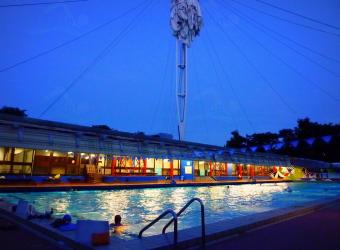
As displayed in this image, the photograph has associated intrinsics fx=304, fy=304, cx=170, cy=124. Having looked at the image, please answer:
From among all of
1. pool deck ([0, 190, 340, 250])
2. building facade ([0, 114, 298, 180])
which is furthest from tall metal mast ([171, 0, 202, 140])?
pool deck ([0, 190, 340, 250])

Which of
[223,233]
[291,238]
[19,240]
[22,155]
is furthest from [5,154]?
[291,238]

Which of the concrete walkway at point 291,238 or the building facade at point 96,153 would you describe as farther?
the building facade at point 96,153

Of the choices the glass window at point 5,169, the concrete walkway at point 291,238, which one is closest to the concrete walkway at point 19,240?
the concrete walkway at point 291,238

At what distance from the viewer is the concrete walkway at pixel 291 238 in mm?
6016

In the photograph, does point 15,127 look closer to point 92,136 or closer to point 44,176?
point 92,136

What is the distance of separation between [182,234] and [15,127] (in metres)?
12.2

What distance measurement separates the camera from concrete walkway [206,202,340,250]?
19.7 feet

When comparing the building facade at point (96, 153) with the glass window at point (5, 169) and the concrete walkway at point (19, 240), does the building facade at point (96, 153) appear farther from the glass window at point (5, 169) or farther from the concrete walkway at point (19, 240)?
the concrete walkway at point (19, 240)

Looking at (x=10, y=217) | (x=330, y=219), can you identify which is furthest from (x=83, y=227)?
(x=330, y=219)

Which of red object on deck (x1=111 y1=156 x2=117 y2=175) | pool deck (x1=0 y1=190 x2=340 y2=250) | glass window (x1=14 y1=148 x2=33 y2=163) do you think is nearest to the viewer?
pool deck (x1=0 y1=190 x2=340 y2=250)

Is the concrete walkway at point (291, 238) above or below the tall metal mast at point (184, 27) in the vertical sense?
below

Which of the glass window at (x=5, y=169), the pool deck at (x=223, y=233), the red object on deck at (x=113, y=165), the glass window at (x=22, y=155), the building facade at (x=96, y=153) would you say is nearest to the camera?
the pool deck at (x=223, y=233)

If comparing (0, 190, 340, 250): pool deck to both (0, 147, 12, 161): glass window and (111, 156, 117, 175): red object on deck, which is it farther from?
(111, 156, 117, 175): red object on deck

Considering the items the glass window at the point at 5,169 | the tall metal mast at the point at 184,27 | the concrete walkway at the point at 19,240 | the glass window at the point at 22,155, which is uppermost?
the tall metal mast at the point at 184,27
